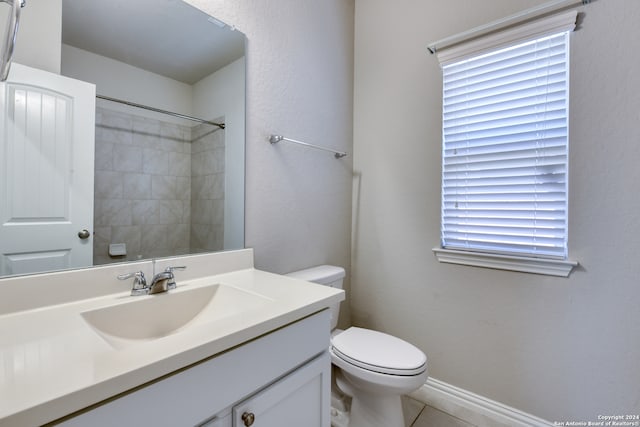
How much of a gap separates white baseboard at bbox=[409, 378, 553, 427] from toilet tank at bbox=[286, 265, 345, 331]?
68 cm

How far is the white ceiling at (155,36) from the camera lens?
86cm

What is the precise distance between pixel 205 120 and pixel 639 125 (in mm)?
1766

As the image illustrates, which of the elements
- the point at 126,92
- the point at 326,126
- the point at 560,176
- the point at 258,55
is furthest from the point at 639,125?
the point at 126,92

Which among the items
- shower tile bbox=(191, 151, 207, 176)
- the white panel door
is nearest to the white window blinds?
shower tile bbox=(191, 151, 207, 176)

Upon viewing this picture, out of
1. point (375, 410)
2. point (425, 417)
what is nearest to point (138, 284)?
point (375, 410)

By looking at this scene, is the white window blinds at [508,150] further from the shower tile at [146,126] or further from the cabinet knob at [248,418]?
the shower tile at [146,126]

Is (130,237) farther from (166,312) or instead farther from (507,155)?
(507,155)

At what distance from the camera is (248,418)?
25.0 inches

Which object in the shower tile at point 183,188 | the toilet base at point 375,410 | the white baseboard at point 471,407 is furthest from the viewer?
the white baseboard at point 471,407

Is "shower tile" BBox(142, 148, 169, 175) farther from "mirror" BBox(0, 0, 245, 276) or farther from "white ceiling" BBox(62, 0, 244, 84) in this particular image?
"white ceiling" BBox(62, 0, 244, 84)

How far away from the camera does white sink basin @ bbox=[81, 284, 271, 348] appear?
746mm

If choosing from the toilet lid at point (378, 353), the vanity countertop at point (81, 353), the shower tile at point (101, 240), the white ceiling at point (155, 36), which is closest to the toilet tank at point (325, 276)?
the toilet lid at point (378, 353)

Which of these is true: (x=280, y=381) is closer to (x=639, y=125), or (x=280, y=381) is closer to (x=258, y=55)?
(x=258, y=55)

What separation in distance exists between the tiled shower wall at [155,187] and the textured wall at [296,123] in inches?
7.3
